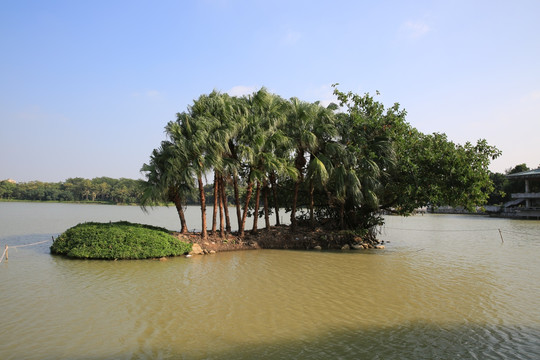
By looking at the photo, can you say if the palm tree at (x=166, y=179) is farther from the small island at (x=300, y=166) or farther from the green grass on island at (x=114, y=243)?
the green grass on island at (x=114, y=243)

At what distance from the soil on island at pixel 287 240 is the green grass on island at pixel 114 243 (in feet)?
6.84

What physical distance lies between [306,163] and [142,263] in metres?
11.9

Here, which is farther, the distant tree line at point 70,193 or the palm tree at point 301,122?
the distant tree line at point 70,193

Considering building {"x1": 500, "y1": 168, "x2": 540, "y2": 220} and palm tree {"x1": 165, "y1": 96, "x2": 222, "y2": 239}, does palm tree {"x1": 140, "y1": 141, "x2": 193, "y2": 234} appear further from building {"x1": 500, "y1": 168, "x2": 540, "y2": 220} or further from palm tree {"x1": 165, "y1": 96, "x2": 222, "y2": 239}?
building {"x1": 500, "y1": 168, "x2": 540, "y2": 220}

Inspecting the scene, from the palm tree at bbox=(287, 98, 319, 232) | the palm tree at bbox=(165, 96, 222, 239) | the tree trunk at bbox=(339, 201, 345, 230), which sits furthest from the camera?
the tree trunk at bbox=(339, 201, 345, 230)

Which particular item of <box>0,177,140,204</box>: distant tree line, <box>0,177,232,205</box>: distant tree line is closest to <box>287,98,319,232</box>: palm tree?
<box>0,177,232,205</box>: distant tree line

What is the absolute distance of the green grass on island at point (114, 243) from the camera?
15.1 m

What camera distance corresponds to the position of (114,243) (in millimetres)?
15359

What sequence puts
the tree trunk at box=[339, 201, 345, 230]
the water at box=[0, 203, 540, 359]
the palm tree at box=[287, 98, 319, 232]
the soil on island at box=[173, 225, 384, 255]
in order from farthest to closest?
1. the tree trunk at box=[339, 201, 345, 230]
2. the palm tree at box=[287, 98, 319, 232]
3. the soil on island at box=[173, 225, 384, 255]
4. the water at box=[0, 203, 540, 359]

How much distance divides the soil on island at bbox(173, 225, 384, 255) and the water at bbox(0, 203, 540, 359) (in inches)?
111

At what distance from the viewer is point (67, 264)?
14.1 meters

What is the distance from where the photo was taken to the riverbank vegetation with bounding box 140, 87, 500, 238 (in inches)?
699

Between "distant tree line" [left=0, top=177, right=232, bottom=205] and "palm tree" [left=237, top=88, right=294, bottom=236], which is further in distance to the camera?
"distant tree line" [left=0, top=177, right=232, bottom=205]

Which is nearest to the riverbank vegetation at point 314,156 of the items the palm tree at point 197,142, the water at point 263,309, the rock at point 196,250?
the palm tree at point 197,142
